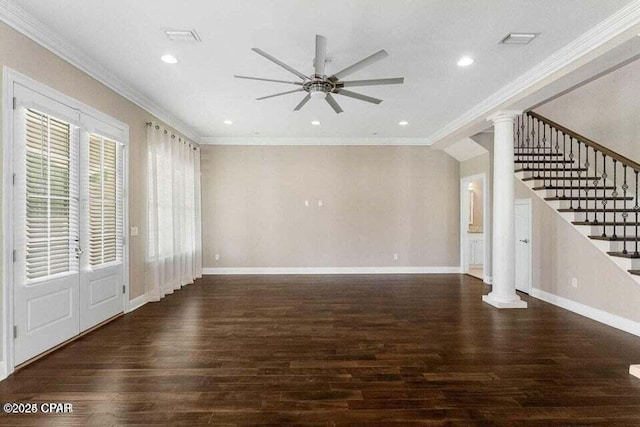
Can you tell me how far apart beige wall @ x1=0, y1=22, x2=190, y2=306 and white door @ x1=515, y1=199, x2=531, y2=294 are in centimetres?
650

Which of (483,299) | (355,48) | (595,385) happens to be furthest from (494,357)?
(355,48)

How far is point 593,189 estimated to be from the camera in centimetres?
522

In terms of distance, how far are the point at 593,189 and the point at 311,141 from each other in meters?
5.44

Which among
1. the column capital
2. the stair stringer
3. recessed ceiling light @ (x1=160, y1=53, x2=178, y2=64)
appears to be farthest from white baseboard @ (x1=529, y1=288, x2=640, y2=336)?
recessed ceiling light @ (x1=160, y1=53, x2=178, y2=64)

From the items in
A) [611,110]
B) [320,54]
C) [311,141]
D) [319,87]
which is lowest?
[319,87]

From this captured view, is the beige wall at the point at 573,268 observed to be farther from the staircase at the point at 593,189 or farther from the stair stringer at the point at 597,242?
the staircase at the point at 593,189

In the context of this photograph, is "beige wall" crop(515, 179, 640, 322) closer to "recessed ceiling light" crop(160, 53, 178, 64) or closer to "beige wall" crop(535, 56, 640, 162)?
"beige wall" crop(535, 56, 640, 162)

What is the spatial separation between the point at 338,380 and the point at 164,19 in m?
3.64

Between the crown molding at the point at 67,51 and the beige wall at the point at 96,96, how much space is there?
55mm

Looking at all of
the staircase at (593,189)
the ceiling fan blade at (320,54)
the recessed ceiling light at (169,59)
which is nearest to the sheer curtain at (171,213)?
the recessed ceiling light at (169,59)

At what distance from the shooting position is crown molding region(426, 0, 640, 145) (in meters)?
2.88

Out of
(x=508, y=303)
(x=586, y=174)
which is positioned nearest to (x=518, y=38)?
(x=586, y=174)

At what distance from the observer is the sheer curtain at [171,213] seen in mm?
5289

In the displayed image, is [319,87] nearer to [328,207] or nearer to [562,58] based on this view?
[562,58]
